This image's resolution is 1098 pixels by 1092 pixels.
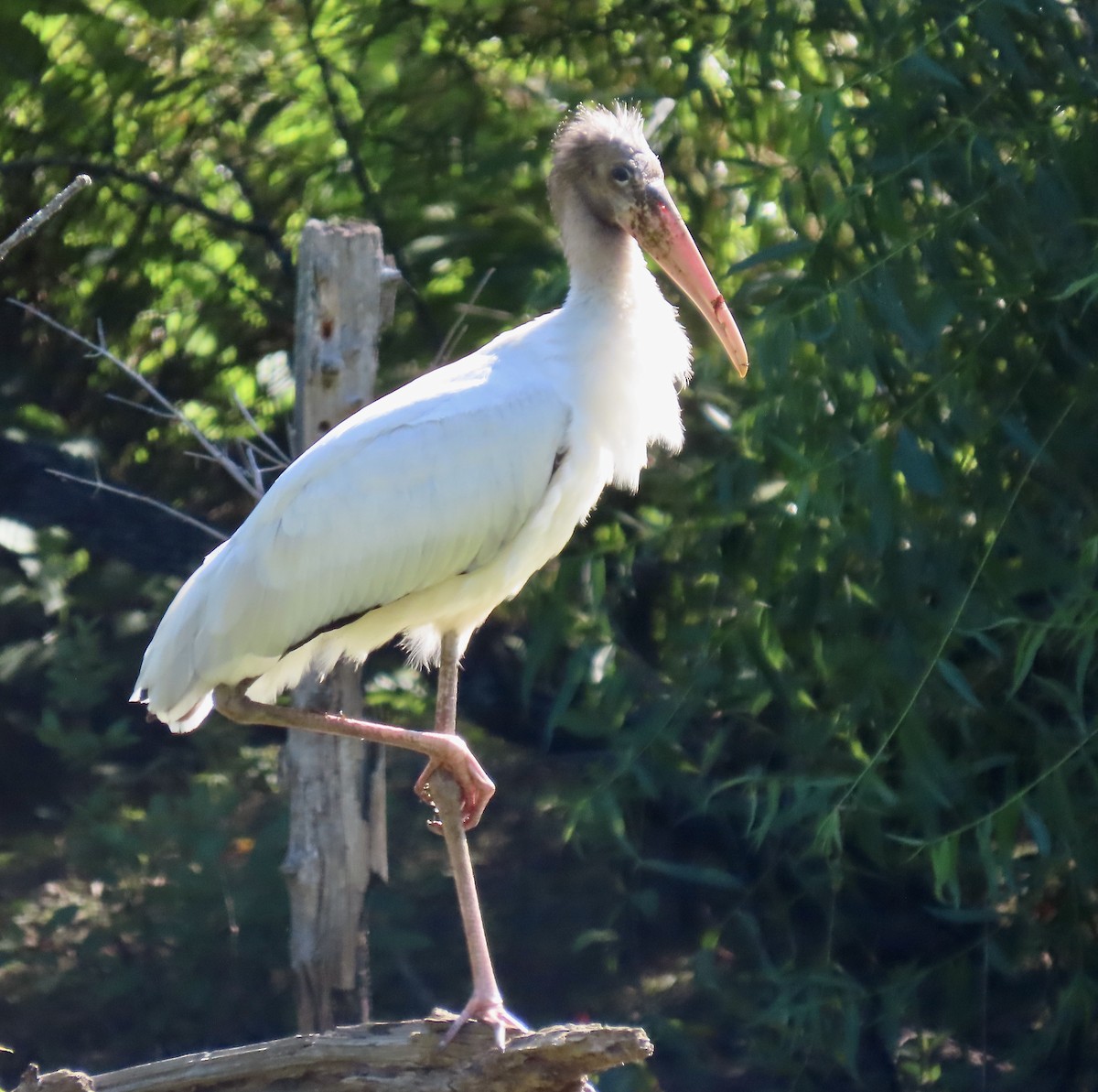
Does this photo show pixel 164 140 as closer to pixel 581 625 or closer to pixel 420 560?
pixel 581 625

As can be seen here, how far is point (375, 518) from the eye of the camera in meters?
3.96

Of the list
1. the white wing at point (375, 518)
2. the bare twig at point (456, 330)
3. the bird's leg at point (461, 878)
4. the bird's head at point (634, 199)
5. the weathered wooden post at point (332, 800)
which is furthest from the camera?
the bare twig at point (456, 330)

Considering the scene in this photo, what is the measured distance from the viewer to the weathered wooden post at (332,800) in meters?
4.74

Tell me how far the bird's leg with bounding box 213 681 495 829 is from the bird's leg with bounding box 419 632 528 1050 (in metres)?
0.03

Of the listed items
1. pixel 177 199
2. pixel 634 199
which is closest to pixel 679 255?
pixel 634 199

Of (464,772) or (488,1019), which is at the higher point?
(464,772)

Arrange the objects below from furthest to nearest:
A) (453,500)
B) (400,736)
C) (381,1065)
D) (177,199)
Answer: (177,199) → (400,736) → (453,500) → (381,1065)

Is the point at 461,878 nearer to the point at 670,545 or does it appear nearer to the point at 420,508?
the point at 420,508

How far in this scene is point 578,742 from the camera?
6406 mm

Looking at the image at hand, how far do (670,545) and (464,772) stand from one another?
1.57 meters

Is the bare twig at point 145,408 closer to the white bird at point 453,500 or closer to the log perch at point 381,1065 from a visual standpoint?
the white bird at point 453,500

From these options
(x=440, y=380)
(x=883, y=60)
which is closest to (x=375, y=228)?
(x=440, y=380)

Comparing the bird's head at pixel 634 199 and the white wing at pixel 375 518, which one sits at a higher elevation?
the bird's head at pixel 634 199

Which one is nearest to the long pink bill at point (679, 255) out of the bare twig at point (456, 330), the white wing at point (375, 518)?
the white wing at point (375, 518)
